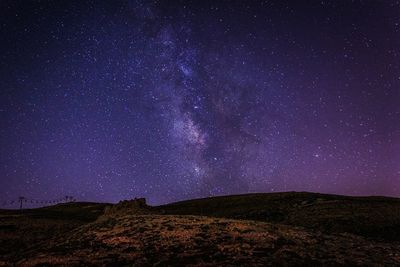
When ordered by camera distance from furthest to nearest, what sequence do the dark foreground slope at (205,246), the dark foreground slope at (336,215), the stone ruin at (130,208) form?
the stone ruin at (130,208) < the dark foreground slope at (336,215) < the dark foreground slope at (205,246)

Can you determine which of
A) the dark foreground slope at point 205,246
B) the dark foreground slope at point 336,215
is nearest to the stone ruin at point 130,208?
the dark foreground slope at point 336,215

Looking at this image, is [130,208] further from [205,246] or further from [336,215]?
[336,215]

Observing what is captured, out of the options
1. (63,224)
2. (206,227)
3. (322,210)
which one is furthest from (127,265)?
(63,224)

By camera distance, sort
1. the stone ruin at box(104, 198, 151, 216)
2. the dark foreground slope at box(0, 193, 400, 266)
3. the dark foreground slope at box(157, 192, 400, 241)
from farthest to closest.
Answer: the stone ruin at box(104, 198, 151, 216), the dark foreground slope at box(157, 192, 400, 241), the dark foreground slope at box(0, 193, 400, 266)

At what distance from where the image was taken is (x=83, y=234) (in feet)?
82.9

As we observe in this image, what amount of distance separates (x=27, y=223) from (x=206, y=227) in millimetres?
30811

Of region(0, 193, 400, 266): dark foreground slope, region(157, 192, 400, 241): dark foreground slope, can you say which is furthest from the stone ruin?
region(0, 193, 400, 266): dark foreground slope

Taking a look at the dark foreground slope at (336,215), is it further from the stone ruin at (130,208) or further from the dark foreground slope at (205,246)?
the stone ruin at (130,208)

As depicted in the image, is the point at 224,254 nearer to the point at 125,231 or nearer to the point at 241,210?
the point at 125,231

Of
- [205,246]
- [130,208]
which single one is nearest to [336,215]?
[205,246]

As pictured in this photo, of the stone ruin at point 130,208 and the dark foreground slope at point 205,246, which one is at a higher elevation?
the stone ruin at point 130,208

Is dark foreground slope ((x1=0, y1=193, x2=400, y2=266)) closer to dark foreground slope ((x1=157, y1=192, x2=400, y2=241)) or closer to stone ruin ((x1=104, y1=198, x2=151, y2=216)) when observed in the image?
dark foreground slope ((x1=157, y1=192, x2=400, y2=241))

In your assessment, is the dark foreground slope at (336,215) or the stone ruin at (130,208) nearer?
the dark foreground slope at (336,215)

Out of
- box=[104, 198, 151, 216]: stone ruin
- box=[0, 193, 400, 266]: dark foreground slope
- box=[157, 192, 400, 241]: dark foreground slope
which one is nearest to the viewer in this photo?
box=[0, 193, 400, 266]: dark foreground slope
